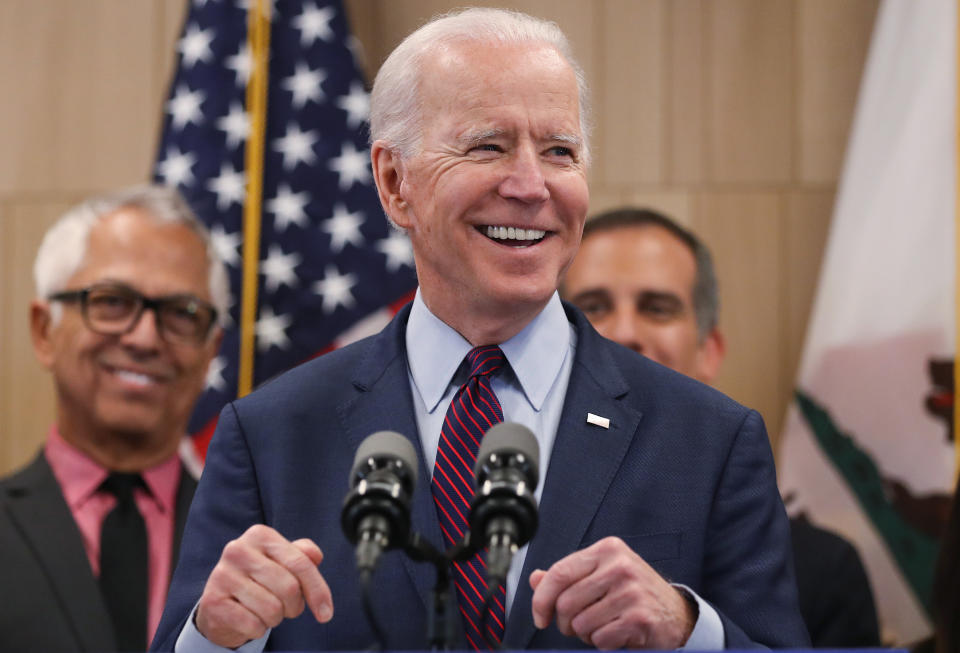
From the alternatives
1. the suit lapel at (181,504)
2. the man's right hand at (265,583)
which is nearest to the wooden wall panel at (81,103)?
the suit lapel at (181,504)

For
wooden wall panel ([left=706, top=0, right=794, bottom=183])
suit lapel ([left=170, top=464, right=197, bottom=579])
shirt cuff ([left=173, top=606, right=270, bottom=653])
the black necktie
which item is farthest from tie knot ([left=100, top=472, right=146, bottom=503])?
wooden wall panel ([left=706, top=0, right=794, bottom=183])

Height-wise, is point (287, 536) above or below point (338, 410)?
below

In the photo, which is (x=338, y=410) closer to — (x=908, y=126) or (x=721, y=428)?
(x=721, y=428)

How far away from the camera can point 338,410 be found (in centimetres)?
185

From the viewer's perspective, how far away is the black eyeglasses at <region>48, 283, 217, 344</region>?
327 cm

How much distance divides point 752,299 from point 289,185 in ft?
5.41

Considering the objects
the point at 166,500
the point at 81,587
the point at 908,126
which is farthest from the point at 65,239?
the point at 908,126

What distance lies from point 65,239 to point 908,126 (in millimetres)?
2584

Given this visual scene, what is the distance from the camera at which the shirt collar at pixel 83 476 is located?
3240mm

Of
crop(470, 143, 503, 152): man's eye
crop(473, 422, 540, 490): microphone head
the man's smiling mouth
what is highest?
crop(470, 143, 503, 152): man's eye

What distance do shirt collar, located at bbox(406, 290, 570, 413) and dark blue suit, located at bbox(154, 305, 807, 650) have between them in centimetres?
3

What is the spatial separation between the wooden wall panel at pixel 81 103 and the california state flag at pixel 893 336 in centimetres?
255

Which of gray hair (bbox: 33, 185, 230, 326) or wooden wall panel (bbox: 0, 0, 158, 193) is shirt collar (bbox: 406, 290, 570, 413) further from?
wooden wall panel (bbox: 0, 0, 158, 193)

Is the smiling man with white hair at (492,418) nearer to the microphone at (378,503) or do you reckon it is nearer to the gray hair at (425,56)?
the gray hair at (425,56)
